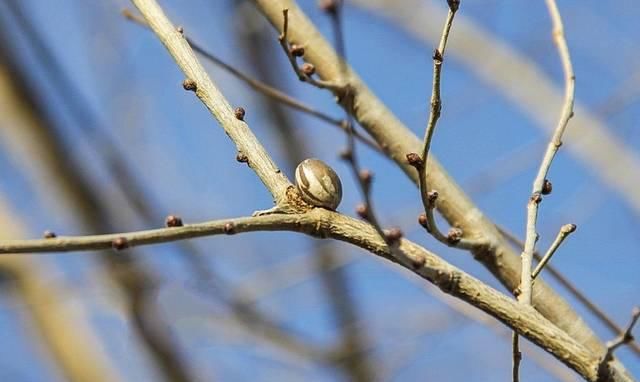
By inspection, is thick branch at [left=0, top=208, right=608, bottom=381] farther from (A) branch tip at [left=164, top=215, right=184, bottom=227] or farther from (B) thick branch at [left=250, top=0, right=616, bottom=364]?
(B) thick branch at [left=250, top=0, right=616, bottom=364]

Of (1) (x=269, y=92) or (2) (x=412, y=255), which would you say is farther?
(1) (x=269, y=92)

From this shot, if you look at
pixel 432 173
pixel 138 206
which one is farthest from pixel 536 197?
pixel 138 206

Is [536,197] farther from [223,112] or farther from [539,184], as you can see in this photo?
[223,112]

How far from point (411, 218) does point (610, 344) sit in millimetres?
1991

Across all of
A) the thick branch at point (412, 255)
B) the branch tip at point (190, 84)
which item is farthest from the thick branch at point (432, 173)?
the branch tip at point (190, 84)

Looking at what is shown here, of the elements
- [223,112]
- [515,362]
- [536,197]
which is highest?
[223,112]

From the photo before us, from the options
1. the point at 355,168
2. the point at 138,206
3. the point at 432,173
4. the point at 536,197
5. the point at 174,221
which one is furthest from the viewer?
→ the point at 138,206

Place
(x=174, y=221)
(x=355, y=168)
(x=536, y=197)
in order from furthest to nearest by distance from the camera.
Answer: (x=536, y=197) < (x=174, y=221) < (x=355, y=168)

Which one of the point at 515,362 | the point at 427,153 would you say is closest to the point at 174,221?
the point at 427,153

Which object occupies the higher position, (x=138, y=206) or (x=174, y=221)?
(x=138, y=206)

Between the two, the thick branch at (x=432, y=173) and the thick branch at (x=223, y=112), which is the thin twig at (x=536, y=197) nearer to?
the thick branch at (x=432, y=173)

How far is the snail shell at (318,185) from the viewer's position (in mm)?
774

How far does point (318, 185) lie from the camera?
78cm

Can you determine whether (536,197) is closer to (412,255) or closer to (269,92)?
(412,255)
